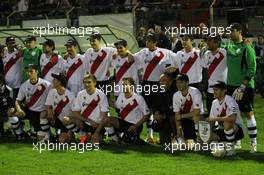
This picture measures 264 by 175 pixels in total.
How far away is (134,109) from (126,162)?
5.95ft

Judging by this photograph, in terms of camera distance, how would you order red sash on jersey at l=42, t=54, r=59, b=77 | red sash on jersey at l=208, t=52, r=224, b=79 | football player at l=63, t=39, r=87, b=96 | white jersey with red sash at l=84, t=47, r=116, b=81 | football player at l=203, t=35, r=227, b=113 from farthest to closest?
red sash on jersey at l=42, t=54, r=59, b=77 → football player at l=63, t=39, r=87, b=96 → white jersey with red sash at l=84, t=47, r=116, b=81 → red sash on jersey at l=208, t=52, r=224, b=79 → football player at l=203, t=35, r=227, b=113

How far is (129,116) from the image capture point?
11195 mm

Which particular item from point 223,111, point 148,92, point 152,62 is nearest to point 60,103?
point 148,92

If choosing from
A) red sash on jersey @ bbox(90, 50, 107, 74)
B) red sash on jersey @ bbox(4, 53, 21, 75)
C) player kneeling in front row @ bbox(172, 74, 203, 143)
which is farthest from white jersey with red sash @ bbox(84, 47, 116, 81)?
player kneeling in front row @ bbox(172, 74, 203, 143)

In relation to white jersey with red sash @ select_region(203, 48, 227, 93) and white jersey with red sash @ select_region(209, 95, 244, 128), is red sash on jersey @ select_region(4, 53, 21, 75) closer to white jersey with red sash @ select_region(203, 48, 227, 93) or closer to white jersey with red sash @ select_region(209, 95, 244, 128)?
white jersey with red sash @ select_region(203, 48, 227, 93)

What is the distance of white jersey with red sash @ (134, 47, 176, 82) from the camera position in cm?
1171

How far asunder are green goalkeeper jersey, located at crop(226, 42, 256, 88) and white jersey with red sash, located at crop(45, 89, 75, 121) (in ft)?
10.1

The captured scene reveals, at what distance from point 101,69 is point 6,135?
236cm

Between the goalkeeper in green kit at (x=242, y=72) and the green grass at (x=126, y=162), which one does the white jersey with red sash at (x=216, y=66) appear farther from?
the green grass at (x=126, y=162)

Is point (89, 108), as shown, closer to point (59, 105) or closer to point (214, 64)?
point (59, 105)

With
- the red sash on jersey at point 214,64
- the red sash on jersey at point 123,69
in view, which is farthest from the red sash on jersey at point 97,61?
the red sash on jersey at point 214,64

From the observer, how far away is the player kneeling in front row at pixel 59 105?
449 inches

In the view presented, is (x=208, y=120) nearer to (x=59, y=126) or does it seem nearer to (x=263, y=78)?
(x=59, y=126)

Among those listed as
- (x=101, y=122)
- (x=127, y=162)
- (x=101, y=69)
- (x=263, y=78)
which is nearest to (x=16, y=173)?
(x=127, y=162)
